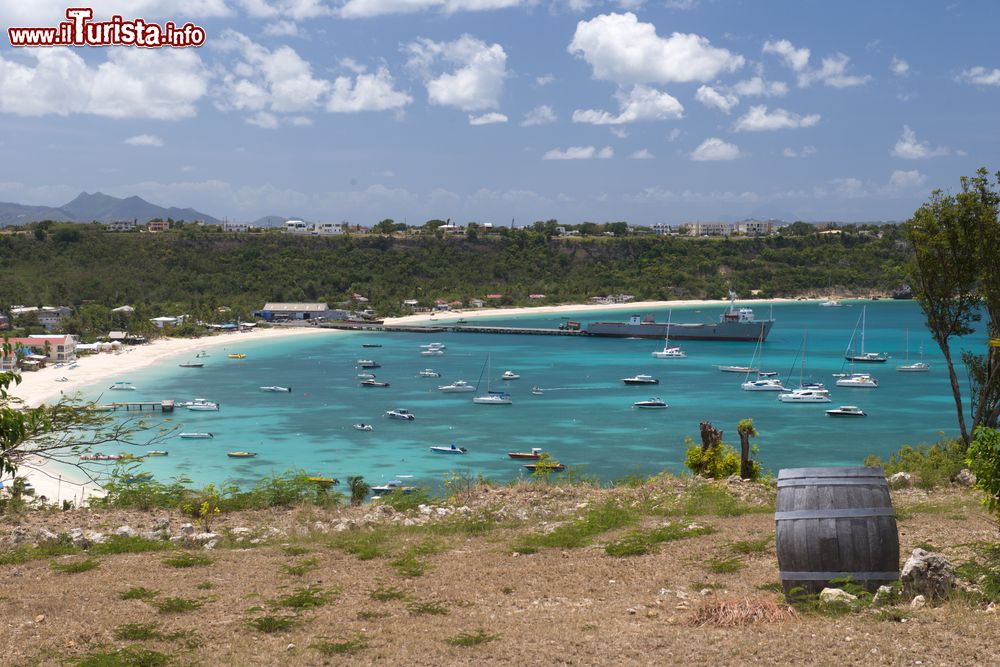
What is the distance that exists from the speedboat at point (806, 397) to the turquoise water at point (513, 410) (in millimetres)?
685

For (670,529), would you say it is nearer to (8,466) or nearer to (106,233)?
(8,466)

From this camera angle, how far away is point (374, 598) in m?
8.31

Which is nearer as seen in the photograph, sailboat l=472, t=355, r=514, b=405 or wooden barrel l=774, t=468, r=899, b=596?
wooden barrel l=774, t=468, r=899, b=596

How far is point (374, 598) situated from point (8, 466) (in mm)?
3112

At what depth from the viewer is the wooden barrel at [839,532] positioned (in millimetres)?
7477

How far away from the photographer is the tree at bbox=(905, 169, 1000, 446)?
596 inches

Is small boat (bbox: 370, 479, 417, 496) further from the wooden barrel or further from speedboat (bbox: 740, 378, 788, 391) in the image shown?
speedboat (bbox: 740, 378, 788, 391)

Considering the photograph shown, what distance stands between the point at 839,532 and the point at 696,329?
88.9m

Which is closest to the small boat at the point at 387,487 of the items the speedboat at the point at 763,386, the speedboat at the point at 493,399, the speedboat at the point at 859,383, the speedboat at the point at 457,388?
the speedboat at the point at 493,399

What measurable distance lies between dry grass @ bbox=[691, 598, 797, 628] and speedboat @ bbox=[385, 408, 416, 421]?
3831 centimetres

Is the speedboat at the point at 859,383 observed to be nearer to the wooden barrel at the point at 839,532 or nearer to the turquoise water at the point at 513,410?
the turquoise water at the point at 513,410

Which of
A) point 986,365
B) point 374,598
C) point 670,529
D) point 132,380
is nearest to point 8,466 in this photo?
point 374,598

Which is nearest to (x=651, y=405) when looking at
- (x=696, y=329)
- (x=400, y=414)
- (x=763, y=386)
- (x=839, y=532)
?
(x=763, y=386)

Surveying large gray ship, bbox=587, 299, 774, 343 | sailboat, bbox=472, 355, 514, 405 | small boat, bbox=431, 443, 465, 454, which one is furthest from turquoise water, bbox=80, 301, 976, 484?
large gray ship, bbox=587, 299, 774, 343
